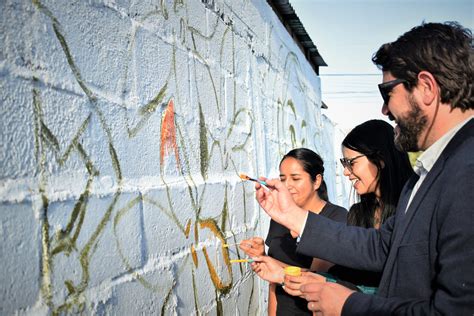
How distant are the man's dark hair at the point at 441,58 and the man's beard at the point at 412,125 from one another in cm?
9

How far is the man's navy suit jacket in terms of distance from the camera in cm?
134

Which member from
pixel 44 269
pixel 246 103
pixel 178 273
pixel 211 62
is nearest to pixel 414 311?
pixel 178 273

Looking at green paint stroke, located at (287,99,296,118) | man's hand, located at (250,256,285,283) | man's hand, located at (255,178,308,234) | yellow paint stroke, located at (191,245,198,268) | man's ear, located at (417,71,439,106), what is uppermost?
green paint stroke, located at (287,99,296,118)

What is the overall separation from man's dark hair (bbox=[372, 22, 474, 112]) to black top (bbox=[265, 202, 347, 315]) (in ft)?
4.11

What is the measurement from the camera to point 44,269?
4.05 feet

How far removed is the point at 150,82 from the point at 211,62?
751 millimetres

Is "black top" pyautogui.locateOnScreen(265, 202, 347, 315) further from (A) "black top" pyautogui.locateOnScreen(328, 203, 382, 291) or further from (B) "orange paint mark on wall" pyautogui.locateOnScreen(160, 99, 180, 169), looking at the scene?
(B) "orange paint mark on wall" pyautogui.locateOnScreen(160, 99, 180, 169)

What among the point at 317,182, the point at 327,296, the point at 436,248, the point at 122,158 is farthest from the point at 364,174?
the point at 122,158

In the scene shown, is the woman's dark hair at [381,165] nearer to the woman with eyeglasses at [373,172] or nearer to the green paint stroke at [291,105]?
the woman with eyeglasses at [373,172]

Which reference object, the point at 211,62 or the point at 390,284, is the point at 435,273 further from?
the point at 211,62

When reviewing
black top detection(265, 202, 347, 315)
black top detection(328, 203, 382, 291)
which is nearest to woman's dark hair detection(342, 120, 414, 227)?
black top detection(265, 202, 347, 315)

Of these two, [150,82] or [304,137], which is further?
[304,137]

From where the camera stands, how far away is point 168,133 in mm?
1993

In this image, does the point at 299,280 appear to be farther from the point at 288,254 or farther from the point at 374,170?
the point at 374,170
